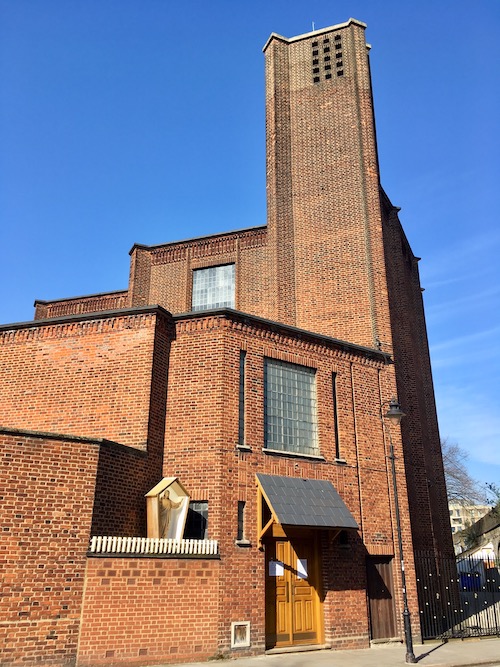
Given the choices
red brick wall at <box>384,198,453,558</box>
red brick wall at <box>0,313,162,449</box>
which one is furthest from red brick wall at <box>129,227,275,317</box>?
red brick wall at <box>0,313,162,449</box>

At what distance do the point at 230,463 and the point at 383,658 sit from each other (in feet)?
18.3

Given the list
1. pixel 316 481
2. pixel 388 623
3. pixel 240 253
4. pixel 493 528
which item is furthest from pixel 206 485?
pixel 493 528

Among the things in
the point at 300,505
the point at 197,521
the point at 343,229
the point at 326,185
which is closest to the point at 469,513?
the point at 343,229

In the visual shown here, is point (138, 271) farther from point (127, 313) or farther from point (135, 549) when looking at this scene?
point (135, 549)

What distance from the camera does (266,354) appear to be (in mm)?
15164

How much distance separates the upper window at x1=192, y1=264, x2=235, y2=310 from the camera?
79.2 ft

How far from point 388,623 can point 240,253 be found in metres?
15.2

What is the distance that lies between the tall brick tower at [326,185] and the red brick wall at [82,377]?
7999 millimetres

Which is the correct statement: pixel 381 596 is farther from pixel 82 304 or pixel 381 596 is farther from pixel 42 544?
pixel 82 304

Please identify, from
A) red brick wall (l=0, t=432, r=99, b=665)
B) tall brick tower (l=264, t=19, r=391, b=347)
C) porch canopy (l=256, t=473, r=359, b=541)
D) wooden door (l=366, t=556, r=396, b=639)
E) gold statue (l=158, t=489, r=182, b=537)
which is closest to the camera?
red brick wall (l=0, t=432, r=99, b=665)

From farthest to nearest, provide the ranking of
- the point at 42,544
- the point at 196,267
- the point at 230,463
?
1. the point at 196,267
2. the point at 230,463
3. the point at 42,544

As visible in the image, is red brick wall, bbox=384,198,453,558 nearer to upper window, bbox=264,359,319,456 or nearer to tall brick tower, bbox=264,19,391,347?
tall brick tower, bbox=264,19,391,347

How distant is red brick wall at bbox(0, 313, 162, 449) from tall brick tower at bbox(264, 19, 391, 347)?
26.2 ft

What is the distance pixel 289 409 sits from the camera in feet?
50.1
